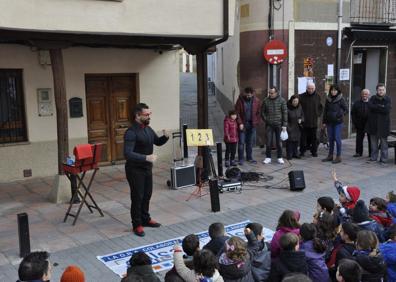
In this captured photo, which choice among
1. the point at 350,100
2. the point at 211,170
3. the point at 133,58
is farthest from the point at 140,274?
the point at 350,100

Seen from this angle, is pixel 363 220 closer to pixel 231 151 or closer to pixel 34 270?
pixel 34 270

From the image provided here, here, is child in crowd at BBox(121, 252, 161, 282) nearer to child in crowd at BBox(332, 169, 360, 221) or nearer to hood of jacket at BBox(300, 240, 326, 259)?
hood of jacket at BBox(300, 240, 326, 259)

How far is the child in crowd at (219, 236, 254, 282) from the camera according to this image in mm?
4441

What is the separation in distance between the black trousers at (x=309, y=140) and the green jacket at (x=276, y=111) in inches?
40.2

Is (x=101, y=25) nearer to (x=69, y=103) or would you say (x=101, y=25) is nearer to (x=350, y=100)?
(x=69, y=103)

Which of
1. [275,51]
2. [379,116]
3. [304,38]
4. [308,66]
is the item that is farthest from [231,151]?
[304,38]

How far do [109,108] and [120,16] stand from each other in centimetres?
364

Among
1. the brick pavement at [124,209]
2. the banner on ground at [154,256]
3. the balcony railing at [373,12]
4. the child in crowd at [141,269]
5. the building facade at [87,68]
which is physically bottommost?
the banner on ground at [154,256]

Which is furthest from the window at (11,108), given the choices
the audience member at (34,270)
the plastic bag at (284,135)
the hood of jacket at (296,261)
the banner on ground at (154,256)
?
the hood of jacket at (296,261)

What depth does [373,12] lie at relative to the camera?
15.1 meters

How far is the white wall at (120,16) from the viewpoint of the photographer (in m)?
7.55

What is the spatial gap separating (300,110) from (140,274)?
877 cm

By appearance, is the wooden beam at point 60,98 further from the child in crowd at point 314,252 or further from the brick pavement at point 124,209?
the child in crowd at point 314,252

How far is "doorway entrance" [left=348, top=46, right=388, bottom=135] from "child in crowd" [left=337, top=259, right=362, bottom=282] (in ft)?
39.2
